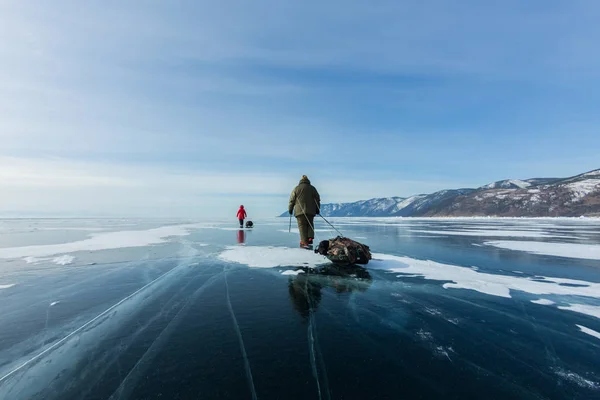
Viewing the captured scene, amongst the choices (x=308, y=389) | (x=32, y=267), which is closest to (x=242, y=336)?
(x=308, y=389)

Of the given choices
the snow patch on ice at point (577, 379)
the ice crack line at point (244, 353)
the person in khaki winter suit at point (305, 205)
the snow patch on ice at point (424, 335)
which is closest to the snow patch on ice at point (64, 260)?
the ice crack line at point (244, 353)

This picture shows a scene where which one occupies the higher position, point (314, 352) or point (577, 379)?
point (314, 352)

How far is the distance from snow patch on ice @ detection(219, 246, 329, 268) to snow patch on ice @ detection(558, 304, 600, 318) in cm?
695

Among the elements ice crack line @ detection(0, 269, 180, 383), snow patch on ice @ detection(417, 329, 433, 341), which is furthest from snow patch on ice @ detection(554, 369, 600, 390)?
ice crack line @ detection(0, 269, 180, 383)

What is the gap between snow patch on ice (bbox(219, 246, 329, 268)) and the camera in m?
10.9

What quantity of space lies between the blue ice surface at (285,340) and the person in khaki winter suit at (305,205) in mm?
6538

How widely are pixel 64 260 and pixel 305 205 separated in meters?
10.6

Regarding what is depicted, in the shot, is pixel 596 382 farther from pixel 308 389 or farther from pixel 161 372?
pixel 161 372

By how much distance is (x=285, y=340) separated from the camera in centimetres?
447

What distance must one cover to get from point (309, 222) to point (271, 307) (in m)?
8.93

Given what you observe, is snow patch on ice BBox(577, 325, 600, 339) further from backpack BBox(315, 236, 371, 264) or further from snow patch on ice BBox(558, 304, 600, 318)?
backpack BBox(315, 236, 371, 264)

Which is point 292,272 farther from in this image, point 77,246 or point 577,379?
point 77,246

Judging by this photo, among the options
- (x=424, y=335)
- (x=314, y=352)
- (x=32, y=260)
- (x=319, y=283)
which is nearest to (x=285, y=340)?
(x=314, y=352)

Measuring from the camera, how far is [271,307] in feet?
19.9
